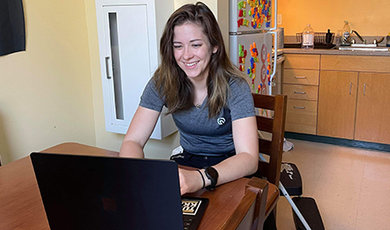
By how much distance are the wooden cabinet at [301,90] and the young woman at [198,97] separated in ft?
7.44

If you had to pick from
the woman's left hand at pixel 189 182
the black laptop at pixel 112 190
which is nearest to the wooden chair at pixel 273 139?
the woman's left hand at pixel 189 182

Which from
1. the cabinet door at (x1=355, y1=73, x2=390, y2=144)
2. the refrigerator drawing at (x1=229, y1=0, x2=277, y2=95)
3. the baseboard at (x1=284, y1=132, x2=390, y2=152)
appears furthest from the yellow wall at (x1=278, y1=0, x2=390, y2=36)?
the refrigerator drawing at (x1=229, y1=0, x2=277, y2=95)

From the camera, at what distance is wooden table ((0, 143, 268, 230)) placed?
694 mm

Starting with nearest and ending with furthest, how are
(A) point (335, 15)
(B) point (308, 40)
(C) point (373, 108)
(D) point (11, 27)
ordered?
(D) point (11, 27) → (C) point (373, 108) → (B) point (308, 40) → (A) point (335, 15)

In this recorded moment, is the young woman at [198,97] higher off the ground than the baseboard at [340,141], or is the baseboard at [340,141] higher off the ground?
the young woman at [198,97]

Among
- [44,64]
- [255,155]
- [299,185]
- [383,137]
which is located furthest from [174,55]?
[383,137]

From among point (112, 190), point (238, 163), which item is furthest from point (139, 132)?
point (112, 190)

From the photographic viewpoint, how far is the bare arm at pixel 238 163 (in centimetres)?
107

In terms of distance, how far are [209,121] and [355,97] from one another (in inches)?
96.9

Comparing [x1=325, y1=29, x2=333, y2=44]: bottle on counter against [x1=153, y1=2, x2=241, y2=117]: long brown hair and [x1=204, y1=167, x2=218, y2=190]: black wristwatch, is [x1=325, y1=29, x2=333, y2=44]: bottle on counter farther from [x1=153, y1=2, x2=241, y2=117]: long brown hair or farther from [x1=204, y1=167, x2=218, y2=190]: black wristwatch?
[x1=204, y1=167, x2=218, y2=190]: black wristwatch

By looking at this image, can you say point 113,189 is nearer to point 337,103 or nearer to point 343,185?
point 343,185

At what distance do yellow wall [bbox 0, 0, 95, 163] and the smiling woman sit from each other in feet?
0.16

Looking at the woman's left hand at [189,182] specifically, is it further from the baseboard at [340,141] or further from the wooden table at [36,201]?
the baseboard at [340,141]

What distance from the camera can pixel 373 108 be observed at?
11.4 feet
